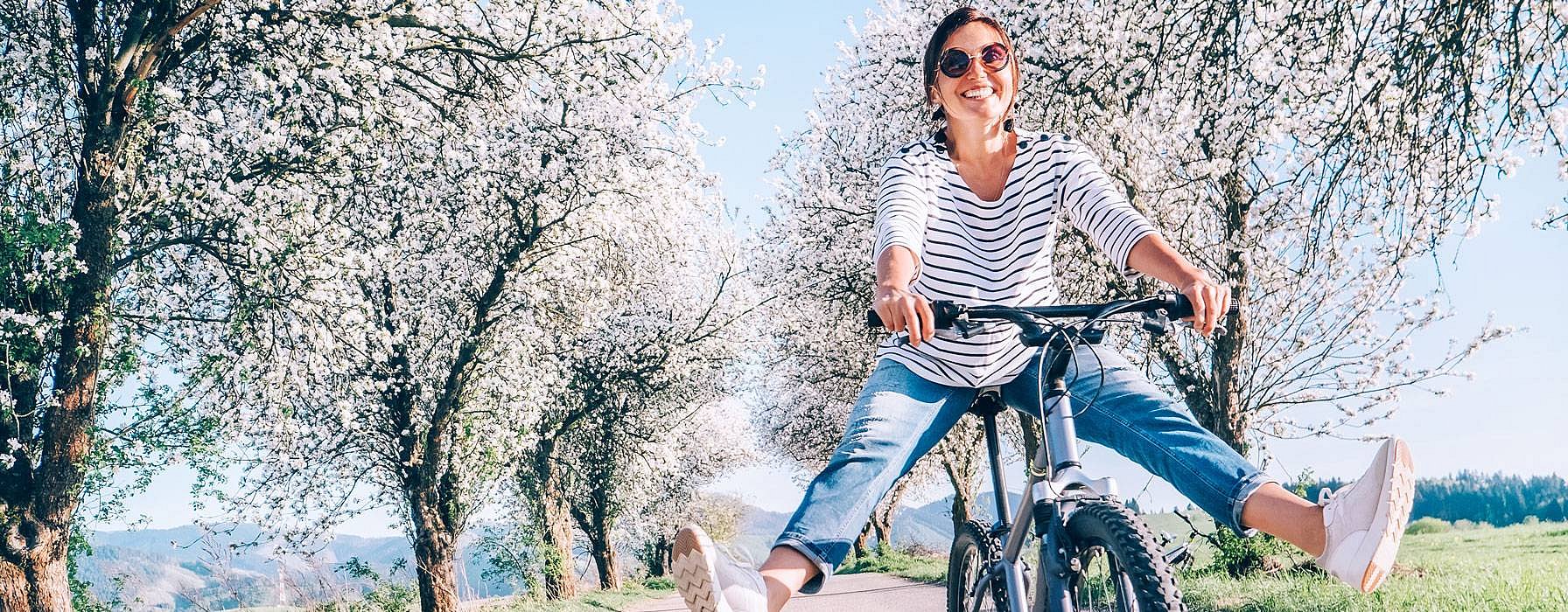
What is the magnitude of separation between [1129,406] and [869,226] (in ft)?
45.6

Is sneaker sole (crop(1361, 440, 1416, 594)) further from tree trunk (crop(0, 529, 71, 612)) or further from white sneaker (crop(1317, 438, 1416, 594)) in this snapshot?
tree trunk (crop(0, 529, 71, 612))

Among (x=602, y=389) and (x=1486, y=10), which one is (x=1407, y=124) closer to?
(x=1486, y=10)

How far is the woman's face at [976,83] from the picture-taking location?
10.5ft

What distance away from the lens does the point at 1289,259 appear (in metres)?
11.6

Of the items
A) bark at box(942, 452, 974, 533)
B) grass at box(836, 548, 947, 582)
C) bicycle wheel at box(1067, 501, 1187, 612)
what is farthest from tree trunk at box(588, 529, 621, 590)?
bicycle wheel at box(1067, 501, 1187, 612)

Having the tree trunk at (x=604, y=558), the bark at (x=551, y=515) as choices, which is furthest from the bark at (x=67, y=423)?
the tree trunk at (x=604, y=558)

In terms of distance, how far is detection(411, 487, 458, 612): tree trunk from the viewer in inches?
574

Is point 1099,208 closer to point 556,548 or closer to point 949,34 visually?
point 949,34

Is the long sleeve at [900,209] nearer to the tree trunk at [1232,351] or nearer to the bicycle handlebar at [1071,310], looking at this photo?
the bicycle handlebar at [1071,310]

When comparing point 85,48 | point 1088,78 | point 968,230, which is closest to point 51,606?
point 85,48

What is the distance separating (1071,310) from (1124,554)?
60 cm

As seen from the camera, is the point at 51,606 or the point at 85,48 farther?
the point at 85,48

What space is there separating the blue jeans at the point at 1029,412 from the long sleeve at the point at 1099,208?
341mm

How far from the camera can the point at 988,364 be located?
300 centimetres
